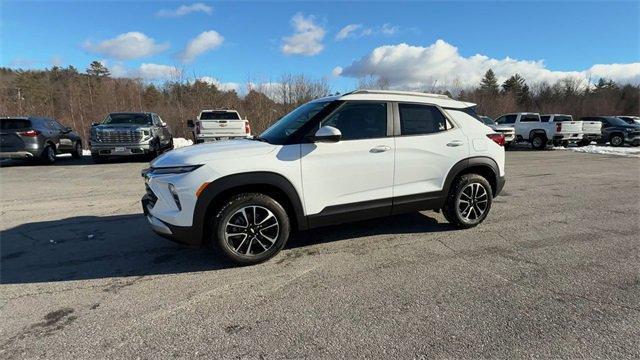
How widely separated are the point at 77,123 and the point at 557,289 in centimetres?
3933

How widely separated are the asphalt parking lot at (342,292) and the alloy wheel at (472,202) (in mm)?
246

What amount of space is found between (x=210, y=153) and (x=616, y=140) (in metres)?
27.6

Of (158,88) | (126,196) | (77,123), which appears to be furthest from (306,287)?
(77,123)

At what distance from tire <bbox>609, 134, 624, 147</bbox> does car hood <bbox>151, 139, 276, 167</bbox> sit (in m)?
26.9

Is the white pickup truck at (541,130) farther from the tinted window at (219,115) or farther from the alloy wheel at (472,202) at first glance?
the alloy wheel at (472,202)

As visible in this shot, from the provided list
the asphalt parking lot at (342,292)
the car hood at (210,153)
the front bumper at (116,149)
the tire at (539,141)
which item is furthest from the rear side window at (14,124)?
the tire at (539,141)

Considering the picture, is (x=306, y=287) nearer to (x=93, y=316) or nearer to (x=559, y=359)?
(x=93, y=316)

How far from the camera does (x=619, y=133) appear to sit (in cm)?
2378

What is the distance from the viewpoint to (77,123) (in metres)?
34.8

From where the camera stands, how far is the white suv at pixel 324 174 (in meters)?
3.99

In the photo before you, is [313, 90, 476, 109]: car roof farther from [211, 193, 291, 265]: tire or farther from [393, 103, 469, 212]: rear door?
[211, 193, 291, 265]: tire

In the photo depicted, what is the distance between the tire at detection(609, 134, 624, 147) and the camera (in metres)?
23.8

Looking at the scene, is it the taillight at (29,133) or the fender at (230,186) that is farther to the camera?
the taillight at (29,133)

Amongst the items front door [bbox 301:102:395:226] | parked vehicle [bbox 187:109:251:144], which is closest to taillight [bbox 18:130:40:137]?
parked vehicle [bbox 187:109:251:144]
